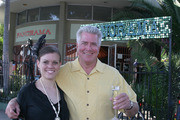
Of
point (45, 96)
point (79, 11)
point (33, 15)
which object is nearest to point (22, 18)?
point (33, 15)

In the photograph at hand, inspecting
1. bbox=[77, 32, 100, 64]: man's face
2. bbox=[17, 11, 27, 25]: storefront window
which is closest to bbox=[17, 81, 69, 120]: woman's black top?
bbox=[77, 32, 100, 64]: man's face

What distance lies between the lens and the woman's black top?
173cm

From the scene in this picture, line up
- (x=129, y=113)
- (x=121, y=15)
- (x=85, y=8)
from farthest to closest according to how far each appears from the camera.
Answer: (x=85, y=8) → (x=121, y=15) → (x=129, y=113)

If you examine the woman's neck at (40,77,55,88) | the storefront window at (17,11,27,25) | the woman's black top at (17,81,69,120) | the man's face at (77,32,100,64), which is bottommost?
the woman's black top at (17,81,69,120)

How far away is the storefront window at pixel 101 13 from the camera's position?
11.9 meters

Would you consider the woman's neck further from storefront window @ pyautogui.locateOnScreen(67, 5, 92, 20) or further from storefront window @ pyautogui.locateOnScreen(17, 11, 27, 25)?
storefront window @ pyautogui.locateOnScreen(17, 11, 27, 25)

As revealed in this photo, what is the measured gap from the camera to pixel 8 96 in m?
6.79

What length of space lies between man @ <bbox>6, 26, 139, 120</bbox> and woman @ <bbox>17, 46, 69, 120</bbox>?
0.11m

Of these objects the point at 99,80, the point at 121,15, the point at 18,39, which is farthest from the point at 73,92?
the point at 18,39

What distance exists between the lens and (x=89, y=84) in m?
1.95

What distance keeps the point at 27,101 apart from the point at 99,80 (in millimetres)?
756

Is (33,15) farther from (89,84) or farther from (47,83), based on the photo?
(89,84)

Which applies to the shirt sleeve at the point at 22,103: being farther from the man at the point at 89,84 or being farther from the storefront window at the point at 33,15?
the storefront window at the point at 33,15

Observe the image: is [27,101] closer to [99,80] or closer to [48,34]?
[99,80]
